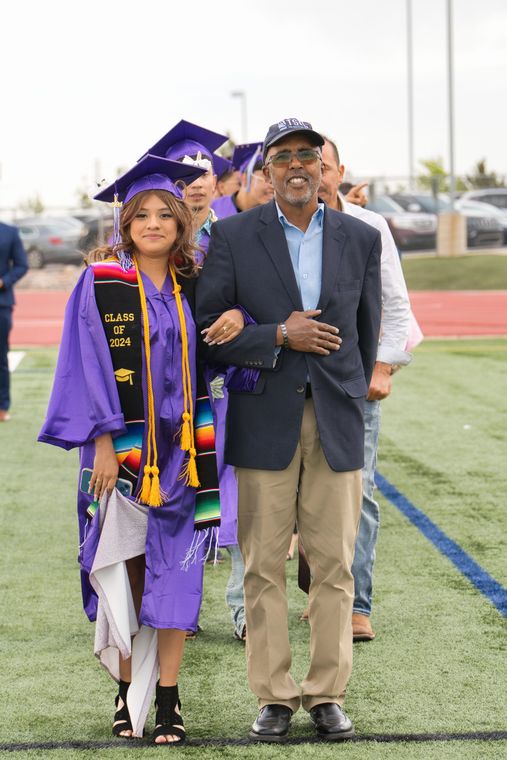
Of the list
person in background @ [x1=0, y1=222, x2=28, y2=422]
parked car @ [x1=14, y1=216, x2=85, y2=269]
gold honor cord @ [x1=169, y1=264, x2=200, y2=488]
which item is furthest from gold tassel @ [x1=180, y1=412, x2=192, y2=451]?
parked car @ [x1=14, y1=216, x2=85, y2=269]

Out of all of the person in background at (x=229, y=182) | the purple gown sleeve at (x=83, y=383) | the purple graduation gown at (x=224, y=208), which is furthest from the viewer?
the person in background at (x=229, y=182)

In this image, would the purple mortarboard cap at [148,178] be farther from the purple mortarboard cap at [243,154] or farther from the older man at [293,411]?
the purple mortarboard cap at [243,154]

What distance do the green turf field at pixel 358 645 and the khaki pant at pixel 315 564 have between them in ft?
0.68

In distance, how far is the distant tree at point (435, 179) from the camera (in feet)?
107

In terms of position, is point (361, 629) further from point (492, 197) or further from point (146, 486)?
point (492, 197)

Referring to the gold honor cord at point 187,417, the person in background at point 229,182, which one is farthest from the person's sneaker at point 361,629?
the person in background at point 229,182

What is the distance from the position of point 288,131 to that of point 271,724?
1.91 metres

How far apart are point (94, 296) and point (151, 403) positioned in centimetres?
38

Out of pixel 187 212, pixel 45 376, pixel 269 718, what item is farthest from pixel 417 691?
pixel 45 376

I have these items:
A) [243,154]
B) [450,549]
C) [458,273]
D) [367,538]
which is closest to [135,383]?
[367,538]

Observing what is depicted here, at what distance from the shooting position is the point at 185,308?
4.10 m

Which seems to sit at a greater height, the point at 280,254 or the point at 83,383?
the point at 280,254

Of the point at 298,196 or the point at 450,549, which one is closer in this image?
the point at 298,196

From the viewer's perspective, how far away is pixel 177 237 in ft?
13.6
